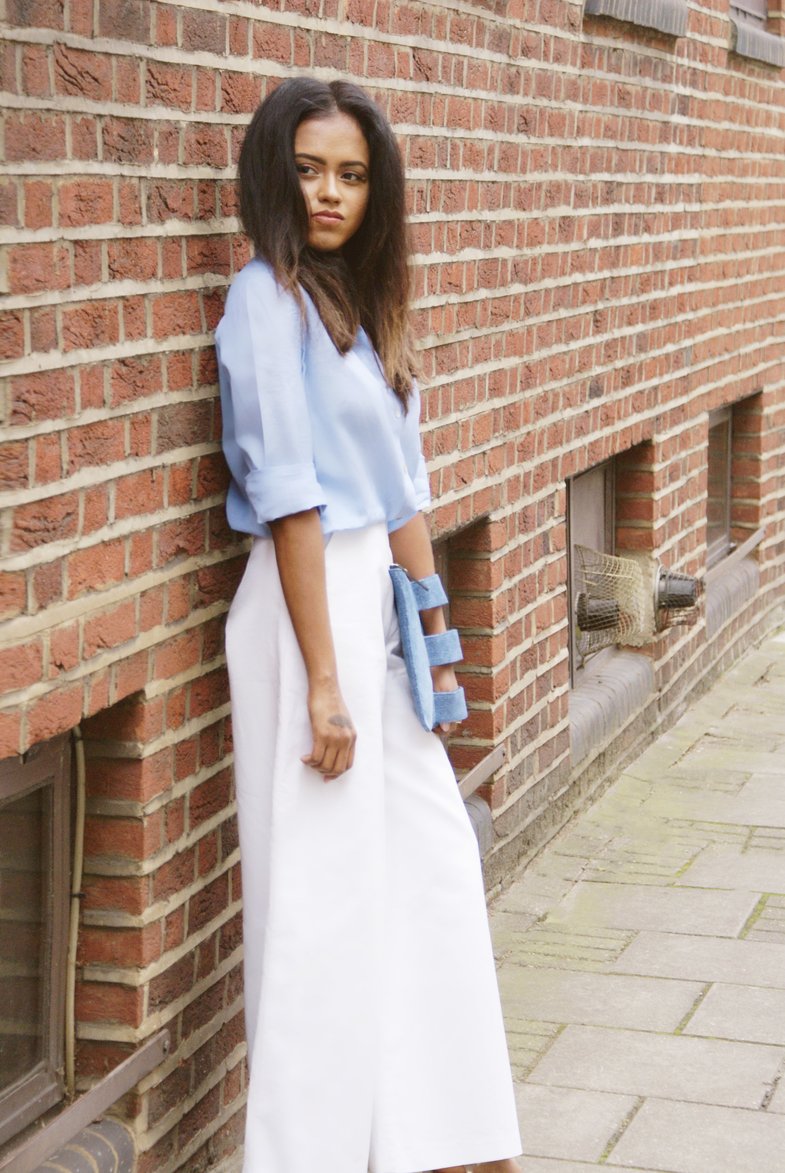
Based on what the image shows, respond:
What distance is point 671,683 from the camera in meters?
7.27

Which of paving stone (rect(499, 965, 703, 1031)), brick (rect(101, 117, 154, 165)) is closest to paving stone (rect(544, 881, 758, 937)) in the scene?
paving stone (rect(499, 965, 703, 1031))

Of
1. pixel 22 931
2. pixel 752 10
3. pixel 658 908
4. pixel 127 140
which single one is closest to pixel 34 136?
pixel 127 140

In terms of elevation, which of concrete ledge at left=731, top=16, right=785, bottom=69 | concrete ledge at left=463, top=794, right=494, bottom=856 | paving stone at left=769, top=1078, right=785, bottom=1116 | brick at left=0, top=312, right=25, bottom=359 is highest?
concrete ledge at left=731, top=16, right=785, bottom=69

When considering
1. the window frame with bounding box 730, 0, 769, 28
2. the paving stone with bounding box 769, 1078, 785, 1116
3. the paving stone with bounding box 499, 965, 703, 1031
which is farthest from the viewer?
the window frame with bounding box 730, 0, 769, 28

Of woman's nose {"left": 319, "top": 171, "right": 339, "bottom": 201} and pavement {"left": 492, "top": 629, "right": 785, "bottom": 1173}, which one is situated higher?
woman's nose {"left": 319, "top": 171, "right": 339, "bottom": 201}

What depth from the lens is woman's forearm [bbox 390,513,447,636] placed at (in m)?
3.61

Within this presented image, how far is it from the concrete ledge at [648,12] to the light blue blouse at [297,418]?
2852mm

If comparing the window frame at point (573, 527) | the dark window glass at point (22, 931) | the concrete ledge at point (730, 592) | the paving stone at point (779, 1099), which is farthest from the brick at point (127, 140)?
the concrete ledge at point (730, 592)

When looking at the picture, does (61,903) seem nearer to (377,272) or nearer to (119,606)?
(119,606)

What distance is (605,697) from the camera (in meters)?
6.46

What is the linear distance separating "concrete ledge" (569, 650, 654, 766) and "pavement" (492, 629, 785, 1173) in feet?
0.75

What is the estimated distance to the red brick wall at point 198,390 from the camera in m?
2.89

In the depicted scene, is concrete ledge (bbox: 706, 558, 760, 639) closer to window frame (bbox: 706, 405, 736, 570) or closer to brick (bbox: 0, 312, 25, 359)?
window frame (bbox: 706, 405, 736, 570)

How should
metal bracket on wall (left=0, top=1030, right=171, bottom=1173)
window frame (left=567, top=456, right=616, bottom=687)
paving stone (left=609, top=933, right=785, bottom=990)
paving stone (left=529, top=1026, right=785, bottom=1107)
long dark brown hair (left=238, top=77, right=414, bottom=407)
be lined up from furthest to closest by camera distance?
window frame (left=567, top=456, right=616, bottom=687), paving stone (left=609, top=933, right=785, bottom=990), paving stone (left=529, top=1026, right=785, bottom=1107), long dark brown hair (left=238, top=77, right=414, bottom=407), metal bracket on wall (left=0, top=1030, right=171, bottom=1173)
